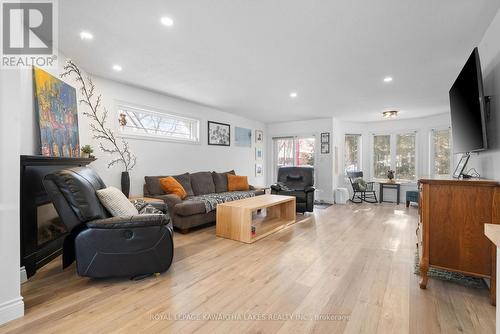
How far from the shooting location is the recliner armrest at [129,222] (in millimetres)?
2014

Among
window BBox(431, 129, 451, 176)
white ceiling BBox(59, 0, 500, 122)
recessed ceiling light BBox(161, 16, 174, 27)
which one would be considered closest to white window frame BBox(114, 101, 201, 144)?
white ceiling BBox(59, 0, 500, 122)

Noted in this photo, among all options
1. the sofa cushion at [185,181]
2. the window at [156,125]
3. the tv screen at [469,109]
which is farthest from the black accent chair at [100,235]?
the tv screen at [469,109]

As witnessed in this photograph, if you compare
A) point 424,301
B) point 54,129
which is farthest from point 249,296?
point 54,129

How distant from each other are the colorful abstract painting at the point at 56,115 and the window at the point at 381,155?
715 cm

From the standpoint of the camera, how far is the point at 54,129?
105 inches

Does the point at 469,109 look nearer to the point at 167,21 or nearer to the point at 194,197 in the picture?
the point at 167,21

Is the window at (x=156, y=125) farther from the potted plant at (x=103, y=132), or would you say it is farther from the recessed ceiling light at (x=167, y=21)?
the recessed ceiling light at (x=167, y=21)

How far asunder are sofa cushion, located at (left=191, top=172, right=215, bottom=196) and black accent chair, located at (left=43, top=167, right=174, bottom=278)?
2494 mm

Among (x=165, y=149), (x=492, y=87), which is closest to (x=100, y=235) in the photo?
(x=165, y=149)

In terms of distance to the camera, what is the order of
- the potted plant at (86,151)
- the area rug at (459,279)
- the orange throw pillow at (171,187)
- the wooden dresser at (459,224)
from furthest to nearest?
the orange throw pillow at (171,187) < the potted plant at (86,151) < the area rug at (459,279) < the wooden dresser at (459,224)

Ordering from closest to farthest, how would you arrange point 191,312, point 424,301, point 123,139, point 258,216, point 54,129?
point 191,312, point 424,301, point 54,129, point 123,139, point 258,216

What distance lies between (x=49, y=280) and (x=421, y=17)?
392 centimetres

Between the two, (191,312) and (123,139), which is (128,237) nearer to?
(191,312)

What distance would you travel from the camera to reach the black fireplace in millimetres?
2139
